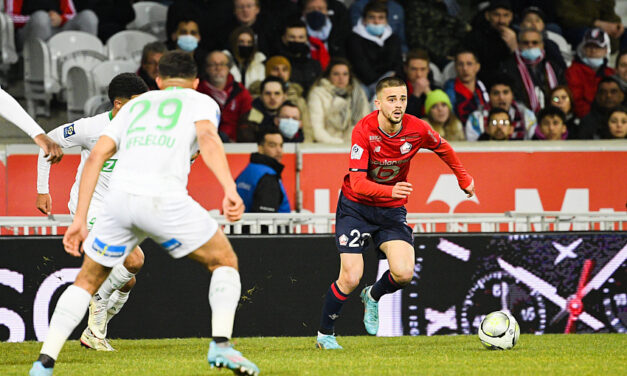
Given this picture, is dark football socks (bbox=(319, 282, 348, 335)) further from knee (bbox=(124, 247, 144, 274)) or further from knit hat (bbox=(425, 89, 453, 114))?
knit hat (bbox=(425, 89, 453, 114))

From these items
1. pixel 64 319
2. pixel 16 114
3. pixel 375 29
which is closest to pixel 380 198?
pixel 16 114

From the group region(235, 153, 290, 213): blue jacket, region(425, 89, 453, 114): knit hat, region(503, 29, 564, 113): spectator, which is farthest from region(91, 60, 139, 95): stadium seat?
region(503, 29, 564, 113): spectator

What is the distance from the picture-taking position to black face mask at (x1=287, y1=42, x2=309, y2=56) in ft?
45.0

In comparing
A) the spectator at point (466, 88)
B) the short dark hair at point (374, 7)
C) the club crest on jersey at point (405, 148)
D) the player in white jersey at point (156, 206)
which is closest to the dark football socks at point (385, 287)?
the club crest on jersey at point (405, 148)

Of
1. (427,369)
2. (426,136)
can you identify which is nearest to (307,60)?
(426,136)

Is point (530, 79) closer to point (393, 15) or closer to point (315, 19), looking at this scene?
point (393, 15)

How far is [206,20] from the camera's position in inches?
561

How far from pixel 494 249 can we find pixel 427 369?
3.53 meters

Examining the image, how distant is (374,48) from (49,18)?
4.58 meters

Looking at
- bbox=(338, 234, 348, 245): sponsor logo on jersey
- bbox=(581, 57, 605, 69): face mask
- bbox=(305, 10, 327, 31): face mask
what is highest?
bbox=(305, 10, 327, 31): face mask

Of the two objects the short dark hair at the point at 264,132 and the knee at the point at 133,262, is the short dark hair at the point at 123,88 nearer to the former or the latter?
Answer: the knee at the point at 133,262

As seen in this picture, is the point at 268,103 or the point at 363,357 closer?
the point at 363,357

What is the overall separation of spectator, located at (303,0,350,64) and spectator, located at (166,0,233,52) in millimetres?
1103

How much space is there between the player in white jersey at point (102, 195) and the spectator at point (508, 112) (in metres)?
5.63
